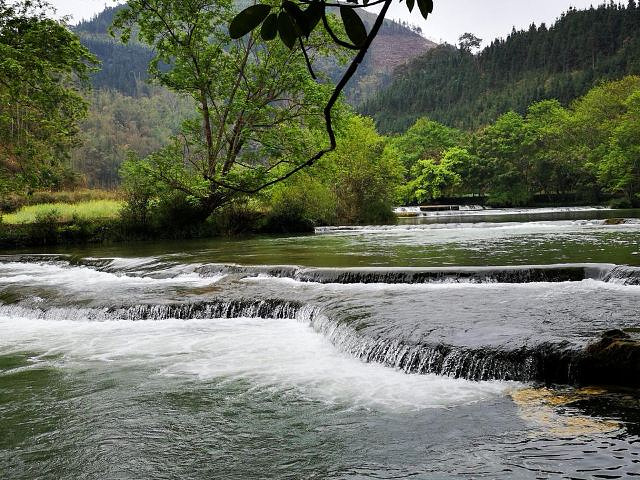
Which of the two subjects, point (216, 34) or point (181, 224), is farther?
point (181, 224)

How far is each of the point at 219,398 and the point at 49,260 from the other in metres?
14.1

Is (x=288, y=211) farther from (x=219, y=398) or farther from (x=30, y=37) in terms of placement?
(x=219, y=398)

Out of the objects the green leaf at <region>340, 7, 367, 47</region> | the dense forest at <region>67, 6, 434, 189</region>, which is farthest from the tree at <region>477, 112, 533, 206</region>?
the green leaf at <region>340, 7, 367, 47</region>

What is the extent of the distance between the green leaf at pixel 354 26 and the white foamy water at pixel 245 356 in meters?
4.64

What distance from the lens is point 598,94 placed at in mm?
61969

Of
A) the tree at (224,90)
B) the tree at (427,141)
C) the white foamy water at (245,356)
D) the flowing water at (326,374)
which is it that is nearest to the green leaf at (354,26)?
the flowing water at (326,374)

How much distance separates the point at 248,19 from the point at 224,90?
972 inches

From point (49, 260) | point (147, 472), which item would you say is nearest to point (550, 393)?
point (147, 472)

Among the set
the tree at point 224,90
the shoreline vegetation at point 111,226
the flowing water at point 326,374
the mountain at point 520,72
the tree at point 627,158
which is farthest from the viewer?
the mountain at point 520,72

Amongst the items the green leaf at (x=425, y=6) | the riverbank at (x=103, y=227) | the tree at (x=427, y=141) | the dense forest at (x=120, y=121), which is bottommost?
the riverbank at (x=103, y=227)

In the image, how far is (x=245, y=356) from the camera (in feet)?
25.8

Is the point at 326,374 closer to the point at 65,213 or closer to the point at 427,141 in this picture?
the point at 65,213

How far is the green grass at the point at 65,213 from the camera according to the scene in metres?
25.0

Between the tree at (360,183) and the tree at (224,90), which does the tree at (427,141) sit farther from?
the tree at (224,90)
